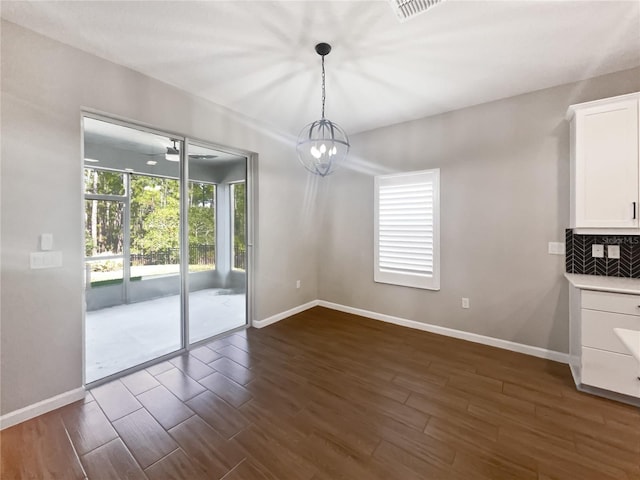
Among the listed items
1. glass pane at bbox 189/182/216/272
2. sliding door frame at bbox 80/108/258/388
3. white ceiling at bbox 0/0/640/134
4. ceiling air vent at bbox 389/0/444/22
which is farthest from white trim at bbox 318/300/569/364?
ceiling air vent at bbox 389/0/444/22

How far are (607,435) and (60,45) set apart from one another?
4859 mm

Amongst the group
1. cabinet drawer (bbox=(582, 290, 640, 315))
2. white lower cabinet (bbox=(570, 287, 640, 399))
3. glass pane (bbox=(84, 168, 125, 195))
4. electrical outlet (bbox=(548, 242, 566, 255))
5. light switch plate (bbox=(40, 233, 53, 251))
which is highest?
glass pane (bbox=(84, 168, 125, 195))

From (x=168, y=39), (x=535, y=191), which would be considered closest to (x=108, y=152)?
(x=168, y=39)

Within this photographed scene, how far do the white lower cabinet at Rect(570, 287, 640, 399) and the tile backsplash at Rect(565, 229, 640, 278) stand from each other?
1.82ft

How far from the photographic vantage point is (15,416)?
6.18ft

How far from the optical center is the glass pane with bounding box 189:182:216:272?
311 centimetres

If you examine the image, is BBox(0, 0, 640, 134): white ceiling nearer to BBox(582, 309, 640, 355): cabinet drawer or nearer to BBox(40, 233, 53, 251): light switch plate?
BBox(40, 233, 53, 251): light switch plate

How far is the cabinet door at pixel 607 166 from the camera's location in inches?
86.6

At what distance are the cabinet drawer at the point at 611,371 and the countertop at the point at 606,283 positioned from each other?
52 cm

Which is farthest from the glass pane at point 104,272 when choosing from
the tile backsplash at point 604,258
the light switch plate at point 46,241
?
the tile backsplash at point 604,258

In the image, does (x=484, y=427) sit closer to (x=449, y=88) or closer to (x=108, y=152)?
(x=449, y=88)

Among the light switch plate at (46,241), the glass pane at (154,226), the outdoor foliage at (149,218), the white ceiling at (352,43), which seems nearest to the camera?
the white ceiling at (352,43)

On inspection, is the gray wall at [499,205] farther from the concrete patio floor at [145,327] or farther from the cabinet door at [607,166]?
the concrete patio floor at [145,327]

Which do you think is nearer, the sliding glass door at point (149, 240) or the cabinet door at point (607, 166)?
the cabinet door at point (607, 166)
